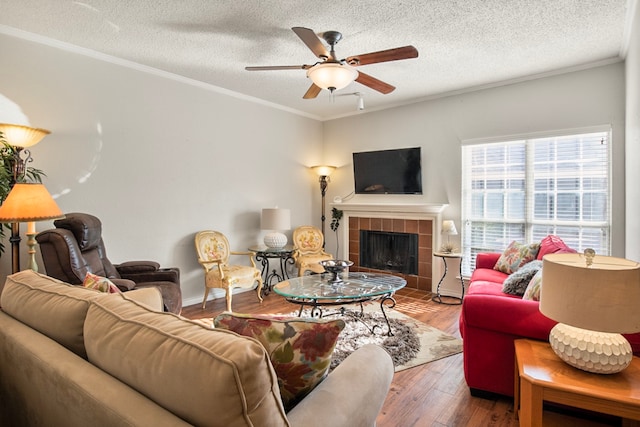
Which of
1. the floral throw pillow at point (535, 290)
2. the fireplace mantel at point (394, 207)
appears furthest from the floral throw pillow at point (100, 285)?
the fireplace mantel at point (394, 207)

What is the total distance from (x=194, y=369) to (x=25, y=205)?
2244 millimetres

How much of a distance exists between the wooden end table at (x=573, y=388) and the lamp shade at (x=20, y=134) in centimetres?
363

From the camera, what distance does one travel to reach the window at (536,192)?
12.4ft

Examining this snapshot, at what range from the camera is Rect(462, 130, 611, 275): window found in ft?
12.4

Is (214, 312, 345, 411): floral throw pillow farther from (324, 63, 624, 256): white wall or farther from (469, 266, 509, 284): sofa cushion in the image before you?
(324, 63, 624, 256): white wall

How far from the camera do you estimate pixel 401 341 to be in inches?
123

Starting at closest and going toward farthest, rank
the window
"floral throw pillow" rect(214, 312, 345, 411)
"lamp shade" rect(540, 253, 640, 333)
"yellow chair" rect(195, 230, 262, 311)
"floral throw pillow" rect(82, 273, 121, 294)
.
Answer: "floral throw pillow" rect(214, 312, 345, 411) → "lamp shade" rect(540, 253, 640, 333) → "floral throw pillow" rect(82, 273, 121, 294) → the window → "yellow chair" rect(195, 230, 262, 311)

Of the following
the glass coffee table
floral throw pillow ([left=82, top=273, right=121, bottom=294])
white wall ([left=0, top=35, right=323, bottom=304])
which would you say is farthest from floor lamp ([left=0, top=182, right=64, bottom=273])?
the glass coffee table

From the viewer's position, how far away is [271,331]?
1.09 metres

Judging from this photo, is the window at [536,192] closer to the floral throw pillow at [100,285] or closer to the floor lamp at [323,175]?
the floor lamp at [323,175]

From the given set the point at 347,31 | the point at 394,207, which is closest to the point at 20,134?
the point at 347,31

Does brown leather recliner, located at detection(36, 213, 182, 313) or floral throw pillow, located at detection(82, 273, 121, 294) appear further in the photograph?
brown leather recliner, located at detection(36, 213, 182, 313)

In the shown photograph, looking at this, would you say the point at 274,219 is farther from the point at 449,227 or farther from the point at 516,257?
the point at 516,257

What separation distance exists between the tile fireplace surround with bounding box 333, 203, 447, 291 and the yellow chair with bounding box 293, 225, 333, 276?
0.54m
